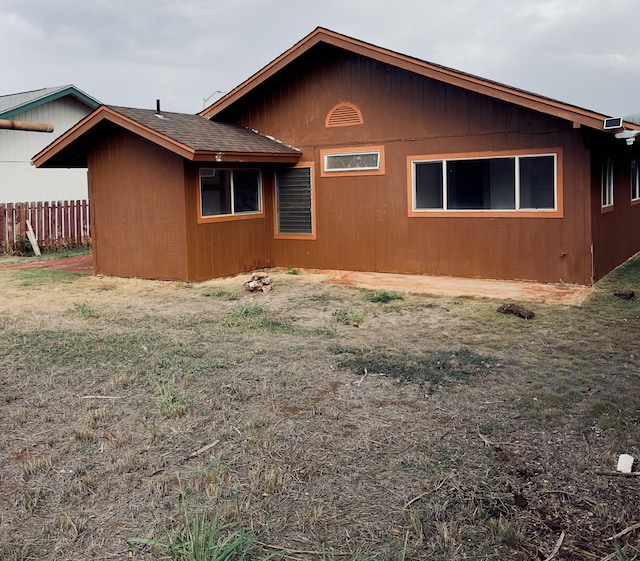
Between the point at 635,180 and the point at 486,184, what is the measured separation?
5.07 m

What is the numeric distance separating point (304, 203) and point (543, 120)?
4699 mm

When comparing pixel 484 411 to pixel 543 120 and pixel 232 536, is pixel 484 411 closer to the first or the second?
pixel 232 536

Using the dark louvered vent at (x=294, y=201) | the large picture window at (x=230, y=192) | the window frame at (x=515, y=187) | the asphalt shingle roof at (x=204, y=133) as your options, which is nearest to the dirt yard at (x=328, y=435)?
the window frame at (x=515, y=187)

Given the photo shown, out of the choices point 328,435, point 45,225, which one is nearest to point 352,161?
point 328,435

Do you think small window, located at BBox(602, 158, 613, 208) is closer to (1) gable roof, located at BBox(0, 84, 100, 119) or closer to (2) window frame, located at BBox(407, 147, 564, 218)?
(2) window frame, located at BBox(407, 147, 564, 218)

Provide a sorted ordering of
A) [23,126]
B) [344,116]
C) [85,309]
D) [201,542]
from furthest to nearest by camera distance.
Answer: [344,116] < [85,309] < [23,126] < [201,542]

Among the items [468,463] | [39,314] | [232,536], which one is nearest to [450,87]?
[39,314]

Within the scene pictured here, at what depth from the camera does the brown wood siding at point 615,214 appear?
34.3 ft

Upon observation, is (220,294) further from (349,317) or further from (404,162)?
(404,162)

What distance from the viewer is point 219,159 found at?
36.4 feet

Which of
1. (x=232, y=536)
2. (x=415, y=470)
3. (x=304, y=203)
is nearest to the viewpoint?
(x=232, y=536)

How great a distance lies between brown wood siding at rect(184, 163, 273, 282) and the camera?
37.9 ft

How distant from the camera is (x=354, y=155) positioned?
1223 centimetres

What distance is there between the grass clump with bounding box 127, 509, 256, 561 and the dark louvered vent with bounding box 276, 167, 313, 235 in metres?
9.92
